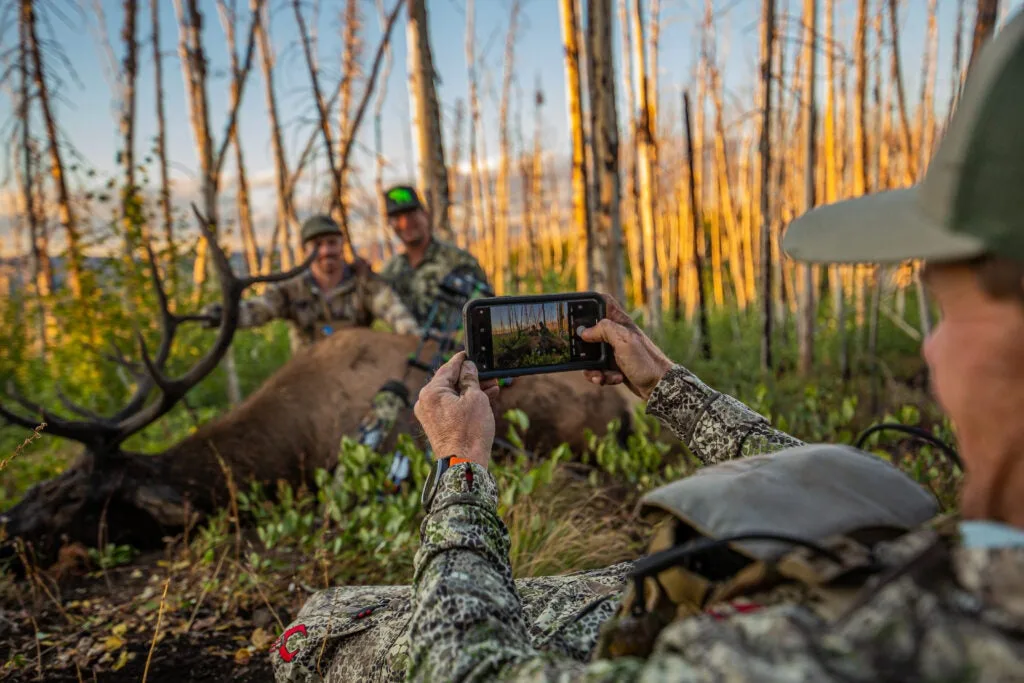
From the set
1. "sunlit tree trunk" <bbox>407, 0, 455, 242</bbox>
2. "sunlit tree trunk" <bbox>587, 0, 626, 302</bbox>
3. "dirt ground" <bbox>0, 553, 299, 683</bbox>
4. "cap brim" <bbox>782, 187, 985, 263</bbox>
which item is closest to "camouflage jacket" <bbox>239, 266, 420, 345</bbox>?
"sunlit tree trunk" <bbox>407, 0, 455, 242</bbox>

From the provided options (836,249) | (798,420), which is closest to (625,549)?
(798,420)

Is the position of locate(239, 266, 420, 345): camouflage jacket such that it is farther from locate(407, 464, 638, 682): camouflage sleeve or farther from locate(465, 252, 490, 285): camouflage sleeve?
locate(407, 464, 638, 682): camouflage sleeve

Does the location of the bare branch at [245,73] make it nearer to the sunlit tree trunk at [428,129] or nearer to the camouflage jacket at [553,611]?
the sunlit tree trunk at [428,129]

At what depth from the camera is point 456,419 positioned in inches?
56.0

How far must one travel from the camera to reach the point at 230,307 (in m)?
4.05

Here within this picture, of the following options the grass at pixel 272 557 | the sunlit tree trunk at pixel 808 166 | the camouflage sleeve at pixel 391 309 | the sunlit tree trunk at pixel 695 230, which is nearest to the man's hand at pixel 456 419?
the grass at pixel 272 557

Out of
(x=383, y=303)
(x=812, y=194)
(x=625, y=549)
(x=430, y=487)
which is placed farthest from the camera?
(x=812, y=194)

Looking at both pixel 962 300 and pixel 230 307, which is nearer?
pixel 962 300

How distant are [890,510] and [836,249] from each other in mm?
363

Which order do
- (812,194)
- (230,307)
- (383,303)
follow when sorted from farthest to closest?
1. (812,194)
2. (383,303)
3. (230,307)

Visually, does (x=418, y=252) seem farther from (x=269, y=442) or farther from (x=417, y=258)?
(x=269, y=442)

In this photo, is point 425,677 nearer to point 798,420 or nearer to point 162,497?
point 162,497

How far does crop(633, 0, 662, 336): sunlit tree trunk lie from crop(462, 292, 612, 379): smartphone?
490 cm

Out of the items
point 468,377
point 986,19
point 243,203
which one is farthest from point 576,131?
point 243,203
